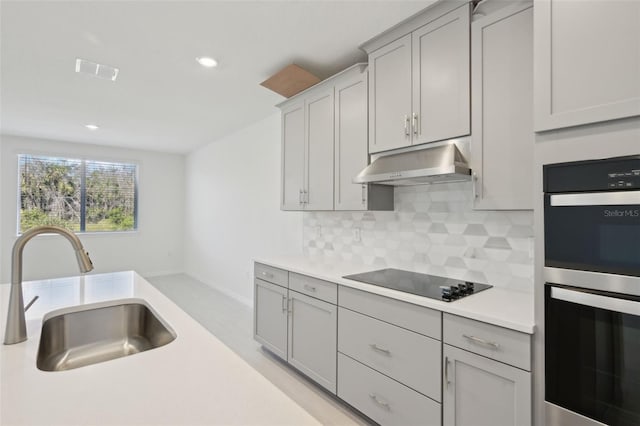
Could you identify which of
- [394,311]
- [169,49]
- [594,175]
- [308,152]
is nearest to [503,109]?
[594,175]

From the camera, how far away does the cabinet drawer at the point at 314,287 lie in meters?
2.25

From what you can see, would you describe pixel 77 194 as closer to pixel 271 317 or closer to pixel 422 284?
pixel 271 317

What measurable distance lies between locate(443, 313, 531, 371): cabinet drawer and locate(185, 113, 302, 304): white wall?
2.20m

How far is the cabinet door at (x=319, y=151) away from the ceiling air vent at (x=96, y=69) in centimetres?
173

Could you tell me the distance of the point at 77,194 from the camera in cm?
571

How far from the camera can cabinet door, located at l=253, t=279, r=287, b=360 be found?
272cm

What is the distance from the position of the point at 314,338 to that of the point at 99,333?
4.67ft

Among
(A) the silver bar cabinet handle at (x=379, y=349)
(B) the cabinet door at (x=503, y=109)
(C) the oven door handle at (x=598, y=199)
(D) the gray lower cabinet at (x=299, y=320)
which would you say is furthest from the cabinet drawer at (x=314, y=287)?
→ (C) the oven door handle at (x=598, y=199)

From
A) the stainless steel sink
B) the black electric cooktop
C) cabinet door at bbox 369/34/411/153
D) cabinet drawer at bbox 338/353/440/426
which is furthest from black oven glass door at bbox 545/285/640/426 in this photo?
the stainless steel sink

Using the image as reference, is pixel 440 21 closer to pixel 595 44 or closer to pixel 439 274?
pixel 595 44

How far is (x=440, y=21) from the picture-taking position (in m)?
1.92

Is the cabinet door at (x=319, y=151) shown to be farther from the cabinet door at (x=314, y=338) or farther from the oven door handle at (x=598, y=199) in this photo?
the oven door handle at (x=598, y=199)

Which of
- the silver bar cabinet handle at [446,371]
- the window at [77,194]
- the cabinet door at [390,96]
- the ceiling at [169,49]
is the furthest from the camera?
the window at [77,194]

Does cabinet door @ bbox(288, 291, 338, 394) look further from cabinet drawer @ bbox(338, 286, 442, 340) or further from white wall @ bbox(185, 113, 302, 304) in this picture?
white wall @ bbox(185, 113, 302, 304)
